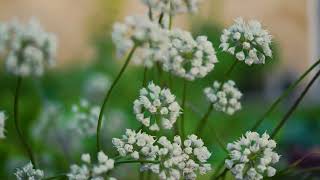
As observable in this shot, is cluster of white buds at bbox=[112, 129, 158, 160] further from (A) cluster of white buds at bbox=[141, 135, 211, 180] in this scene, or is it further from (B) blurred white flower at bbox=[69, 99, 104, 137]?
(B) blurred white flower at bbox=[69, 99, 104, 137]

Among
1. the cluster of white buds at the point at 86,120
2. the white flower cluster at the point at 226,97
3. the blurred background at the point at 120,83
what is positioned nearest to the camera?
the white flower cluster at the point at 226,97

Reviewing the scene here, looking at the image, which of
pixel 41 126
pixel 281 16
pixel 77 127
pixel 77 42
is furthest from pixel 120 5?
pixel 77 127

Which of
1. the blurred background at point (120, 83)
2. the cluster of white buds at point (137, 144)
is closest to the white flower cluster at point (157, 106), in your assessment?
the cluster of white buds at point (137, 144)

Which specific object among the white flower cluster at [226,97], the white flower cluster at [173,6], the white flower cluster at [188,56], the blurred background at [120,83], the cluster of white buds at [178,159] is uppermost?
the blurred background at [120,83]

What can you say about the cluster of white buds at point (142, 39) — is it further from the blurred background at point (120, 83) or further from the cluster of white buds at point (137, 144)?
the blurred background at point (120, 83)

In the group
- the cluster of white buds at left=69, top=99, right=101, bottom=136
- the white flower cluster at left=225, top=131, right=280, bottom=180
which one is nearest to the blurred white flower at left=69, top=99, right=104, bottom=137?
the cluster of white buds at left=69, top=99, right=101, bottom=136

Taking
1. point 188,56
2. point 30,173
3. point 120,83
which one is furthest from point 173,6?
point 120,83
